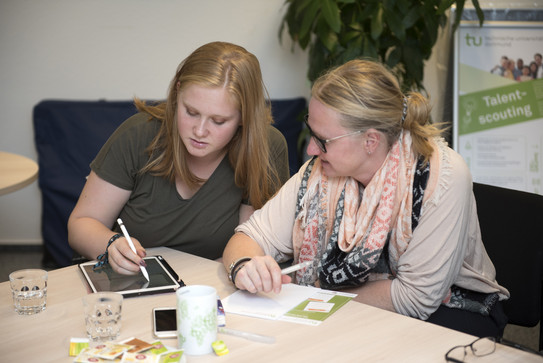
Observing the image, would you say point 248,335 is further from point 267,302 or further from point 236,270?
point 236,270

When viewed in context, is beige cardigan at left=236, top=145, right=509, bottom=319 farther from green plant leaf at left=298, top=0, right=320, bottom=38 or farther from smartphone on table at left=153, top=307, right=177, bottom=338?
green plant leaf at left=298, top=0, right=320, bottom=38

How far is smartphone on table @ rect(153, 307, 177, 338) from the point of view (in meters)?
1.31

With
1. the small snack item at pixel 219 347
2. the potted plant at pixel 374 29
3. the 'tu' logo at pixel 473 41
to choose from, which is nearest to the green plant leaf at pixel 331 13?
the potted plant at pixel 374 29

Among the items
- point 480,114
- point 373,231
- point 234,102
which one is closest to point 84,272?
point 234,102

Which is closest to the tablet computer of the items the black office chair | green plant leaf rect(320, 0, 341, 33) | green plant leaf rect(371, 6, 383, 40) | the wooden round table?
the wooden round table

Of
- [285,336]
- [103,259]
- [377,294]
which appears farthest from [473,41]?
[285,336]

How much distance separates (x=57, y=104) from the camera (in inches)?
149

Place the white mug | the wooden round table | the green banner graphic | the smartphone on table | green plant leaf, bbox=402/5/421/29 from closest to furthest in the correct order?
the white mug, the smartphone on table, the wooden round table, green plant leaf, bbox=402/5/421/29, the green banner graphic

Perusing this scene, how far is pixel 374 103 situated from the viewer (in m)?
1.67

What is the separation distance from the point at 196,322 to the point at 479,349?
1.86 ft

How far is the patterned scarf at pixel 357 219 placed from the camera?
1.67 m

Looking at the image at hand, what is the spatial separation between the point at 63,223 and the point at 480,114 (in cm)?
253

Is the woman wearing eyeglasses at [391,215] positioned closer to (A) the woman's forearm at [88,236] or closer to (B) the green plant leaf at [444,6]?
(A) the woman's forearm at [88,236]

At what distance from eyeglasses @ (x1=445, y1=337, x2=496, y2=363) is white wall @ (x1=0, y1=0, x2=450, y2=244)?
2.74 m
